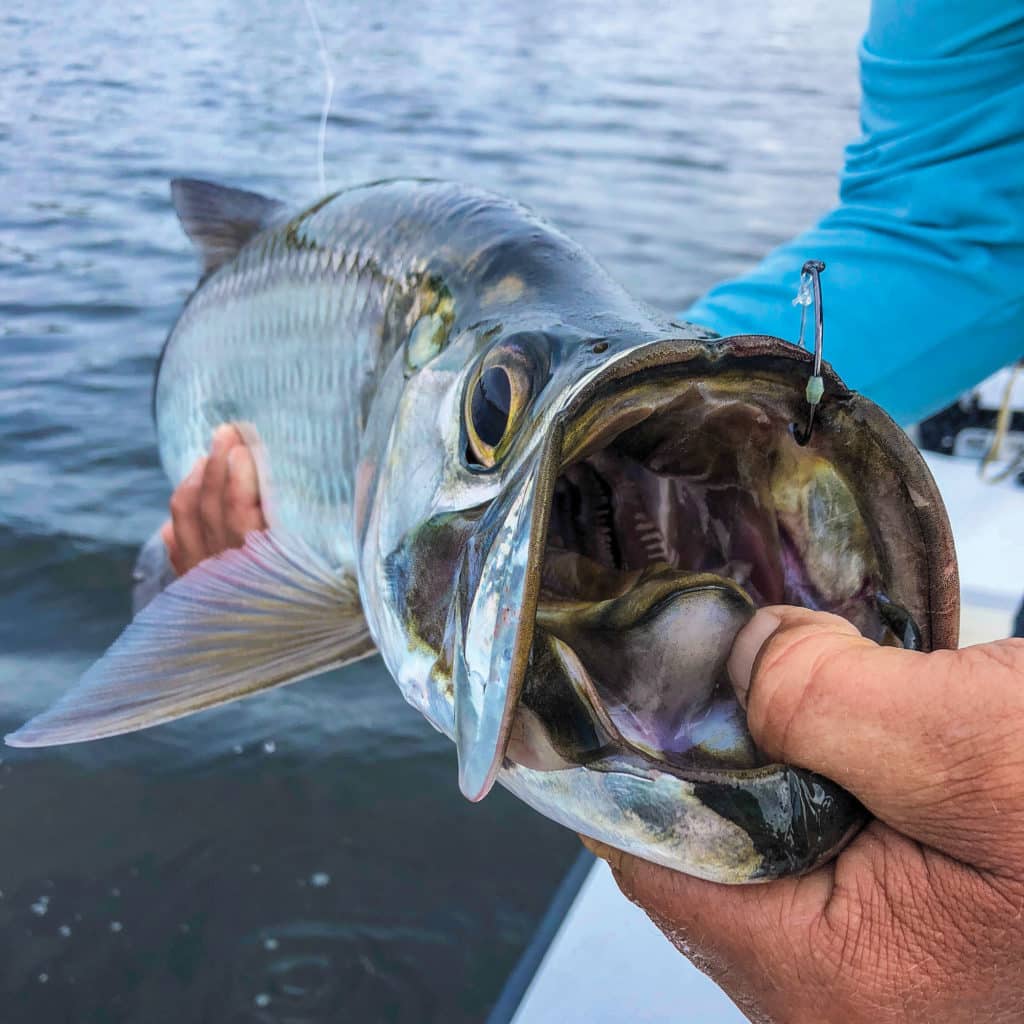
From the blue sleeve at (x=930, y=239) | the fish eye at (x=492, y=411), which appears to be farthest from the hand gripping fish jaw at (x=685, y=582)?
the blue sleeve at (x=930, y=239)

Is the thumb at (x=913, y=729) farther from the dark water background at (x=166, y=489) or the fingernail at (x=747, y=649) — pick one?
the dark water background at (x=166, y=489)

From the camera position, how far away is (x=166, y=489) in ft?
17.2

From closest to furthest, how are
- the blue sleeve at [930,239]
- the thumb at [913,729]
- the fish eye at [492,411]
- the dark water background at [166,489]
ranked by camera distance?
the thumb at [913,729] < the fish eye at [492,411] < the blue sleeve at [930,239] < the dark water background at [166,489]

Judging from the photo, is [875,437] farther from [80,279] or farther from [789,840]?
[80,279]

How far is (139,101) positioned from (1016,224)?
11.4 m

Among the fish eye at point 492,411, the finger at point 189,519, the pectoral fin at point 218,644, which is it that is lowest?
the finger at point 189,519

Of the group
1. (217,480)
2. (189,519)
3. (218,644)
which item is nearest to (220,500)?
(217,480)

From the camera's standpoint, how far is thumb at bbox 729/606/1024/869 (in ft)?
2.79

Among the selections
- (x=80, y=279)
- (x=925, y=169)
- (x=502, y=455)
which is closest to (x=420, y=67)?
(x=80, y=279)

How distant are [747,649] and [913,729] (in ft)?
0.59

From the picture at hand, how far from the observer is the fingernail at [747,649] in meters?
1.00

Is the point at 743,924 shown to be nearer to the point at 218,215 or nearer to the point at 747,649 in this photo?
the point at 747,649

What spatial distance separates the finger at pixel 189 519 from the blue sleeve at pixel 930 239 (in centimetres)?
122

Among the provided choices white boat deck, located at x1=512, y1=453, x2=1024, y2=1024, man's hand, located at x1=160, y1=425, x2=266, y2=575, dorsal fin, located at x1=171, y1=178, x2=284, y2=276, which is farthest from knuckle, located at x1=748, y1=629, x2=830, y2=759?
dorsal fin, located at x1=171, y1=178, x2=284, y2=276
